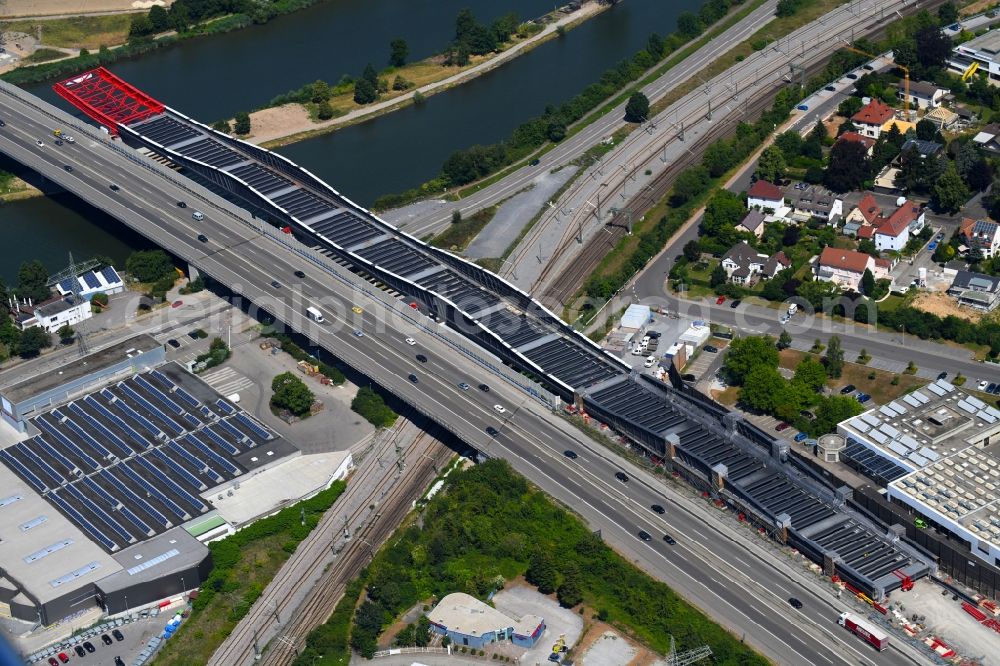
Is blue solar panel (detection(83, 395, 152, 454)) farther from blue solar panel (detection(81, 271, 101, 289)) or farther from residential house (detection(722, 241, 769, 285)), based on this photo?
residential house (detection(722, 241, 769, 285))

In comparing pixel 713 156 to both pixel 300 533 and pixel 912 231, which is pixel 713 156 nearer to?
pixel 912 231

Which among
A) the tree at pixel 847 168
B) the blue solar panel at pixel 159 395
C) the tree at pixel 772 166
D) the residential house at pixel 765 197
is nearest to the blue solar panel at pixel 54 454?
the blue solar panel at pixel 159 395

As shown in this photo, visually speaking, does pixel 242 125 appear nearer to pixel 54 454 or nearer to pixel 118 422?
pixel 118 422

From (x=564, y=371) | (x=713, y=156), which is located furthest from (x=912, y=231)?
(x=564, y=371)

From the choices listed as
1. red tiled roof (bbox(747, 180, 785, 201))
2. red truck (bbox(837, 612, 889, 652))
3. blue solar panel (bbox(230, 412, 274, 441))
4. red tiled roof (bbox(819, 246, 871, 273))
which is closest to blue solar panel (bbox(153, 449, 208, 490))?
blue solar panel (bbox(230, 412, 274, 441))

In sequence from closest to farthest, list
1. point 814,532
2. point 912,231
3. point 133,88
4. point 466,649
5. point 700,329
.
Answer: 1. point 466,649
2. point 814,532
3. point 700,329
4. point 912,231
5. point 133,88
